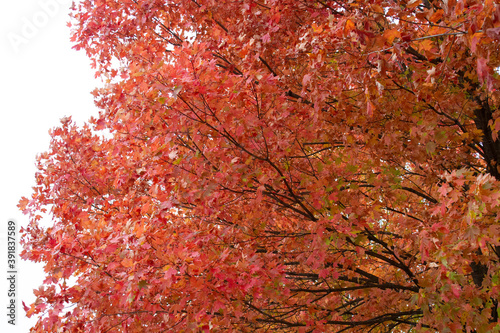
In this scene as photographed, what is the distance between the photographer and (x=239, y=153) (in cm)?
367

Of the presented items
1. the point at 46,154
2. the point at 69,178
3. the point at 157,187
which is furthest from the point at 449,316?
the point at 46,154

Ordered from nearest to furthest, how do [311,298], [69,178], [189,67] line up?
[189,67] < [311,298] < [69,178]

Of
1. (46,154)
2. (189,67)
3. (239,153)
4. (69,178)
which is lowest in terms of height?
(239,153)

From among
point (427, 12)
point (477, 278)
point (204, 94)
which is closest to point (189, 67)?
point (204, 94)

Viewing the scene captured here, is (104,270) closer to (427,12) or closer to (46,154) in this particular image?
(46,154)

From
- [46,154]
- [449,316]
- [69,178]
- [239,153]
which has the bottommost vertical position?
[449,316]

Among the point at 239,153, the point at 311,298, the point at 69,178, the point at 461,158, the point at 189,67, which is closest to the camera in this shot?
the point at 189,67

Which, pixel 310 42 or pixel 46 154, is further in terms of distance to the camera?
pixel 46 154

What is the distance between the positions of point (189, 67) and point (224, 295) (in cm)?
203

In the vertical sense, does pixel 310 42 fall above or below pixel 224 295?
above

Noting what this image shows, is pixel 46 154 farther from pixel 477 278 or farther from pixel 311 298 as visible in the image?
pixel 477 278

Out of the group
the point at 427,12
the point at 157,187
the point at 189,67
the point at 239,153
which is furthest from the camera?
the point at 239,153

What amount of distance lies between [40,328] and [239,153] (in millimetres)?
A: 2420

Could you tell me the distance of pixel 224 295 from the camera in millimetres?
3291
